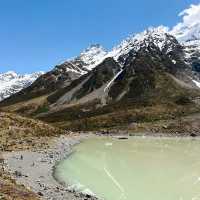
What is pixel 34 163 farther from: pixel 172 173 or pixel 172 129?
pixel 172 129

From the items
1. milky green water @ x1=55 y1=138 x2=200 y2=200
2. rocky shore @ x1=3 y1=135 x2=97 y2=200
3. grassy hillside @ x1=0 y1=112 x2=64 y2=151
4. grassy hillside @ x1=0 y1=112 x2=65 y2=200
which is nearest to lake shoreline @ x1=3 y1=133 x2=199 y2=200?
rocky shore @ x1=3 y1=135 x2=97 y2=200

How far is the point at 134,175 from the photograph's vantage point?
6662 centimetres

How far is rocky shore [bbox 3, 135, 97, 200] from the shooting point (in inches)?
1862

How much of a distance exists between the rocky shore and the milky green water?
7.08 feet

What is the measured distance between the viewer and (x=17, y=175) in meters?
57.3

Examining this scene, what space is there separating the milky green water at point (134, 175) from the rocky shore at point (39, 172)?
85.0 inches

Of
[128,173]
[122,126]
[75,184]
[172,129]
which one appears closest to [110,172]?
[128,173]

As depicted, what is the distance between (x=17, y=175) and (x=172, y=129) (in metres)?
121

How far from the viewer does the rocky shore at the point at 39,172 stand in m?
47.3

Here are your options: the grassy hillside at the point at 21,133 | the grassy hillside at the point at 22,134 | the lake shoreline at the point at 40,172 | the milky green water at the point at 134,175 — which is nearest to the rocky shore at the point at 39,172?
the lake shoreline at the point at 40,172

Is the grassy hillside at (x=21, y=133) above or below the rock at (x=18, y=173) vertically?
above

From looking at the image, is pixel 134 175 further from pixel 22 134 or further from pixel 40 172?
pixel 22 134

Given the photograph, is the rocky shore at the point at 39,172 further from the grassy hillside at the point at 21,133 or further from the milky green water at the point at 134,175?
the grassy hillside at the point at 21,133

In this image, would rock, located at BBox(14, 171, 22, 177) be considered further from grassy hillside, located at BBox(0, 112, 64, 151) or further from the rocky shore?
grassy hillside, located at BBox(0, 112, 64, 151)
